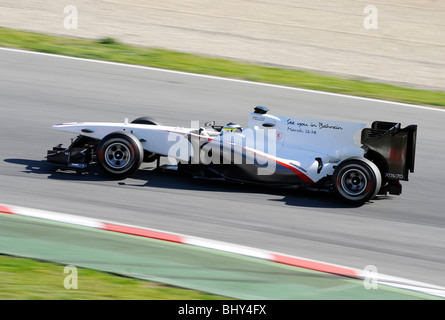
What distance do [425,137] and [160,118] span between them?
4.29 m

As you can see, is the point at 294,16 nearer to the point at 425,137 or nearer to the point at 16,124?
the point at 425,137

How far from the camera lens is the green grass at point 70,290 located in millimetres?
5363

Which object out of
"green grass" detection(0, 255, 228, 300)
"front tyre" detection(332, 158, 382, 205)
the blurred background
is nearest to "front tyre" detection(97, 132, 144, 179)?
"front tyre" detection(332, 158, 382, 205)

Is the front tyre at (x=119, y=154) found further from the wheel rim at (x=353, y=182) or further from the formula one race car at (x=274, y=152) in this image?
the wheel rim at (x=353, y=182)

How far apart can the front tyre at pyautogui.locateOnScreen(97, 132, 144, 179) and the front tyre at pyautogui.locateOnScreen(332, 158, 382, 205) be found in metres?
2.41

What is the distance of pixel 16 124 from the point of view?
10.4 m

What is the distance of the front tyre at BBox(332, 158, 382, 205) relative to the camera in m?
7.90

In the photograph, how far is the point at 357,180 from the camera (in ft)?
26.6

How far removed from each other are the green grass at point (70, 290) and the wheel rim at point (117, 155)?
Result: 263cm

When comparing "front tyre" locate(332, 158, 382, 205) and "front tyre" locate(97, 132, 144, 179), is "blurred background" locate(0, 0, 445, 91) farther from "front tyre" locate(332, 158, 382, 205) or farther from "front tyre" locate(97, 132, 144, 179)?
"front tyre" locate(97, 132, 144, 179)

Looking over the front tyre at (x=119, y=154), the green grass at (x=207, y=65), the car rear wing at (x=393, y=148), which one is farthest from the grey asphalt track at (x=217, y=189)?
the green grass at (x=207, y=65)

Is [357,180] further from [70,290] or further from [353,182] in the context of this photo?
[70,290]

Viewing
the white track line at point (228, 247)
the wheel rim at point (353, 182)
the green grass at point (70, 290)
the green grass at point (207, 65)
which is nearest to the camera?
the green grass at point (70, 290)

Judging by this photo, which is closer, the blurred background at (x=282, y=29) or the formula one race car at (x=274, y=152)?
the formula one race car at (x=274, y=152)
